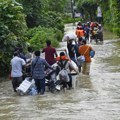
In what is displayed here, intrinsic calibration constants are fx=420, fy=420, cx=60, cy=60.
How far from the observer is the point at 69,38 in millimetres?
18031

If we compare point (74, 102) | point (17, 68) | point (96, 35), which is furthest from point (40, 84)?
point (96, 35)

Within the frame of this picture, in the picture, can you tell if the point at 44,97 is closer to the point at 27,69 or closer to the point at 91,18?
the point at 27,69

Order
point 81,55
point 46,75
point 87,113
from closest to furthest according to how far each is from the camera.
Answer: point 87,113, point 46,75, point 81,55

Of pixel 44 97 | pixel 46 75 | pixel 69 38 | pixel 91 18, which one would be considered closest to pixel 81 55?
pixel 69 38

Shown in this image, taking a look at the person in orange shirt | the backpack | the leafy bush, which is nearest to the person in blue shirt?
the backpack

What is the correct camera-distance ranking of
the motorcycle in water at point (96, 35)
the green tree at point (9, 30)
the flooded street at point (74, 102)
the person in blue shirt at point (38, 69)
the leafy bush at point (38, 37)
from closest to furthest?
the flooded street at point (74, 102) → the person in blue shirt at point (38, 69) → the green tree at point (9, 30) → the leafy bush at point (38, 37) → the motorcycle in water at point (96, 35)

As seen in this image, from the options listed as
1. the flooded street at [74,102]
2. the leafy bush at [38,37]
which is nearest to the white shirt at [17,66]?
the flooded street at [74,102]

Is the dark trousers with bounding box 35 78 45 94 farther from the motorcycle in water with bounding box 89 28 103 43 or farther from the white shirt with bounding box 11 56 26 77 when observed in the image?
the motorcycle in water with bounding box 89 28 103 43

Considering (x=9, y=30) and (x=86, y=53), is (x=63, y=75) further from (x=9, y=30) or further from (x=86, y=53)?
(x=9, y=30)

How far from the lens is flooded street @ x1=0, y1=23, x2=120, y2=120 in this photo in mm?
10258

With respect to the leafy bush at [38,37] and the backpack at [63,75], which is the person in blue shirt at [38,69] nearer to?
the backpack at [63,75]

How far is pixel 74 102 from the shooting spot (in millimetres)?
11969

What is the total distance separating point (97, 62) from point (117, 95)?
9014mm

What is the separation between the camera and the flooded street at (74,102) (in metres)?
10.3
